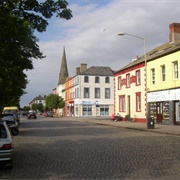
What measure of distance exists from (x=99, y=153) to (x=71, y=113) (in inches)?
2909

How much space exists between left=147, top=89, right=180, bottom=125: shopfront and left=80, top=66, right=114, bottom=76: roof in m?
39.6

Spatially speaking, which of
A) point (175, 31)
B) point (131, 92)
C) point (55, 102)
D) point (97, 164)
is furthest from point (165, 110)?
point (55, 102)

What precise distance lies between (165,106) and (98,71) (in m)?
44.2

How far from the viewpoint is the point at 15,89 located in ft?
106

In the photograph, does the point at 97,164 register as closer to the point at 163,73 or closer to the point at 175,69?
the point at 175,69

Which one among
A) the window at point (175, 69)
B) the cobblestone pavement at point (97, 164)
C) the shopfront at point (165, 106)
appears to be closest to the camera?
the cobblestone pavement at point (97, 164)

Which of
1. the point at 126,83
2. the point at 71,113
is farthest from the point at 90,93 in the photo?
the point at 126,83

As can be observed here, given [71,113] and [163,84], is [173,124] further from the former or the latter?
[71,113]

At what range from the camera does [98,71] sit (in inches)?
3041

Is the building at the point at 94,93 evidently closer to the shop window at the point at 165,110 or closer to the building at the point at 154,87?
the building at the point at 154,87

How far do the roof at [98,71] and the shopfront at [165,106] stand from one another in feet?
130

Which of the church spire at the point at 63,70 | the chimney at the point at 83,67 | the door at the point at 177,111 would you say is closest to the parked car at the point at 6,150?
the door at the point at 177,111

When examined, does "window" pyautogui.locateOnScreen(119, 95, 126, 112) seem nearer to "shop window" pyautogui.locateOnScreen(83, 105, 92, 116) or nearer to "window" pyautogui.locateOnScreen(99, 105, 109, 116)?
"window" pyautogui.locateOnScreen(99, 105, 109, 116)

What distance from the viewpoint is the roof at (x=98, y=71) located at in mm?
76188
